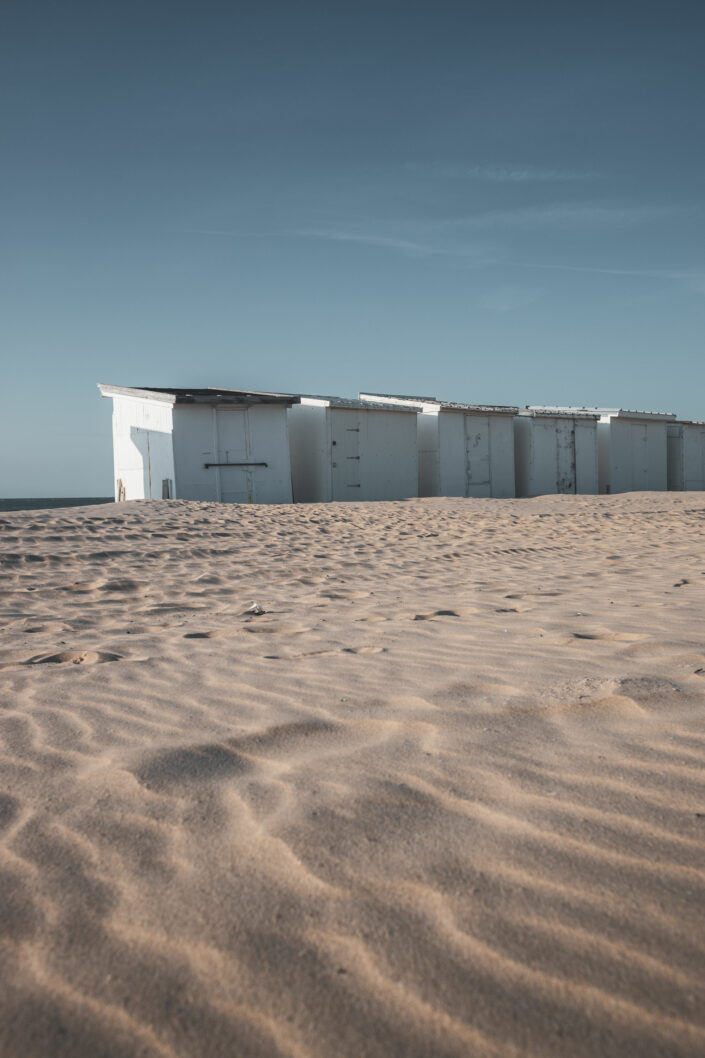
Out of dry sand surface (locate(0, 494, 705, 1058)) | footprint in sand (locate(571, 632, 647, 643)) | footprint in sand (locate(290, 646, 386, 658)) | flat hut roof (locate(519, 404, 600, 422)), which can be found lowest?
dry sand surface (locate(0, 494, 705, 1058))

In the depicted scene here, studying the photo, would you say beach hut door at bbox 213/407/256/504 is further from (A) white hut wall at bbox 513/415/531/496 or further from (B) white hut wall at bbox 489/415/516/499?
(A) white hut wall at bbox 513/415/531/496

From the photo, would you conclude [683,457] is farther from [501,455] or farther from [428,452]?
[428,452]

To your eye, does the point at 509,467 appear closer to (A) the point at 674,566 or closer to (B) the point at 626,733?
(A) the point at 674,566

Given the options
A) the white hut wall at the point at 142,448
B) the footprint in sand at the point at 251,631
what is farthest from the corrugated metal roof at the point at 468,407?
the footprint in sand at the point at 251,631

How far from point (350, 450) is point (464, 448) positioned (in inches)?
159

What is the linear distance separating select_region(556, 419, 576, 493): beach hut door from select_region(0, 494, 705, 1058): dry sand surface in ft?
65.4

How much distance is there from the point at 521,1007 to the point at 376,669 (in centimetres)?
214

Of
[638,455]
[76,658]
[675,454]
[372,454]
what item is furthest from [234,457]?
[675,454]

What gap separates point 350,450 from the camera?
19.6 metres

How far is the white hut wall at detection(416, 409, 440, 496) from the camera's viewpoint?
2142 centimetres

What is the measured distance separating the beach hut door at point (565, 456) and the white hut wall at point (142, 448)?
42.4 feet

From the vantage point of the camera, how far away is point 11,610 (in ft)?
17.7

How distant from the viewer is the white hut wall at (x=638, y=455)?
24750 millimetres

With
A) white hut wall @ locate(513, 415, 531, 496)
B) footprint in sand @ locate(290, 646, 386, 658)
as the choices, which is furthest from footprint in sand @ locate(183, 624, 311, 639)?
white hut wall @ locate(513, 415, 531, 496)
